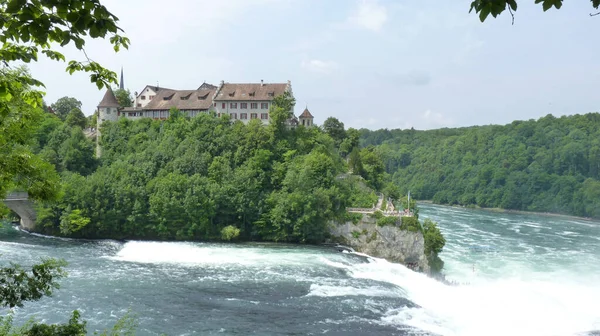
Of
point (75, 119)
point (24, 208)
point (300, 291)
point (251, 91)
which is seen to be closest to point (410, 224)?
point (300, 291)

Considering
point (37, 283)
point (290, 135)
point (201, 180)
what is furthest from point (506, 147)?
point (37, 283)

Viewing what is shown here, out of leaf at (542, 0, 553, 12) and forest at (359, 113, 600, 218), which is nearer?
leaf at (542, 0, 553, 12)

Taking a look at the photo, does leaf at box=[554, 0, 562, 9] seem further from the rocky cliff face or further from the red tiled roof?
the red tiled roof

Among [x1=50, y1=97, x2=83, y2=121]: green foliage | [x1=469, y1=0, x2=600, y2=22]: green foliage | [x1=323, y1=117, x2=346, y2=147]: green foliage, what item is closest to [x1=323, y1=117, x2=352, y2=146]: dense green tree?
[x1=323, y1=117, x2=346, y2=147]: green foliage

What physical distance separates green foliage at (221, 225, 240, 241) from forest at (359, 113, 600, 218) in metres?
50.5

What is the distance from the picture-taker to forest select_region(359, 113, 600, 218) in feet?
333

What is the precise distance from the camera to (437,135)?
168 m

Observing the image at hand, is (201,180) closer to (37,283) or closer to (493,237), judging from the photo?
(493,237)

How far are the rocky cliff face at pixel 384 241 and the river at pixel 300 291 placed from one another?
6.62 ft

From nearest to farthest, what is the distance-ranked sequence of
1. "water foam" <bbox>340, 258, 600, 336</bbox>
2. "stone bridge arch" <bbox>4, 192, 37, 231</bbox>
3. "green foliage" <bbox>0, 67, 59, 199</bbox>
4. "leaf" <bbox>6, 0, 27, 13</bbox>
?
"leaf" <bbox>6, 0, 27, 13</bbox>
"green foliage" <bbox>0, 67, 59, 199</bbox>
"water foam" <bbox>340, 258, 600, 336</bbox>
"stone bridge arch" <bbox>4, 192, 37, 231</bbox>

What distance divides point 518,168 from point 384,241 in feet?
281

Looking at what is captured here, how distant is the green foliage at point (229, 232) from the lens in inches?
1709

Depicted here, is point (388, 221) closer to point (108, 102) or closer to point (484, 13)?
point (108, 102)

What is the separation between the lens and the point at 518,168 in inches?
4555
